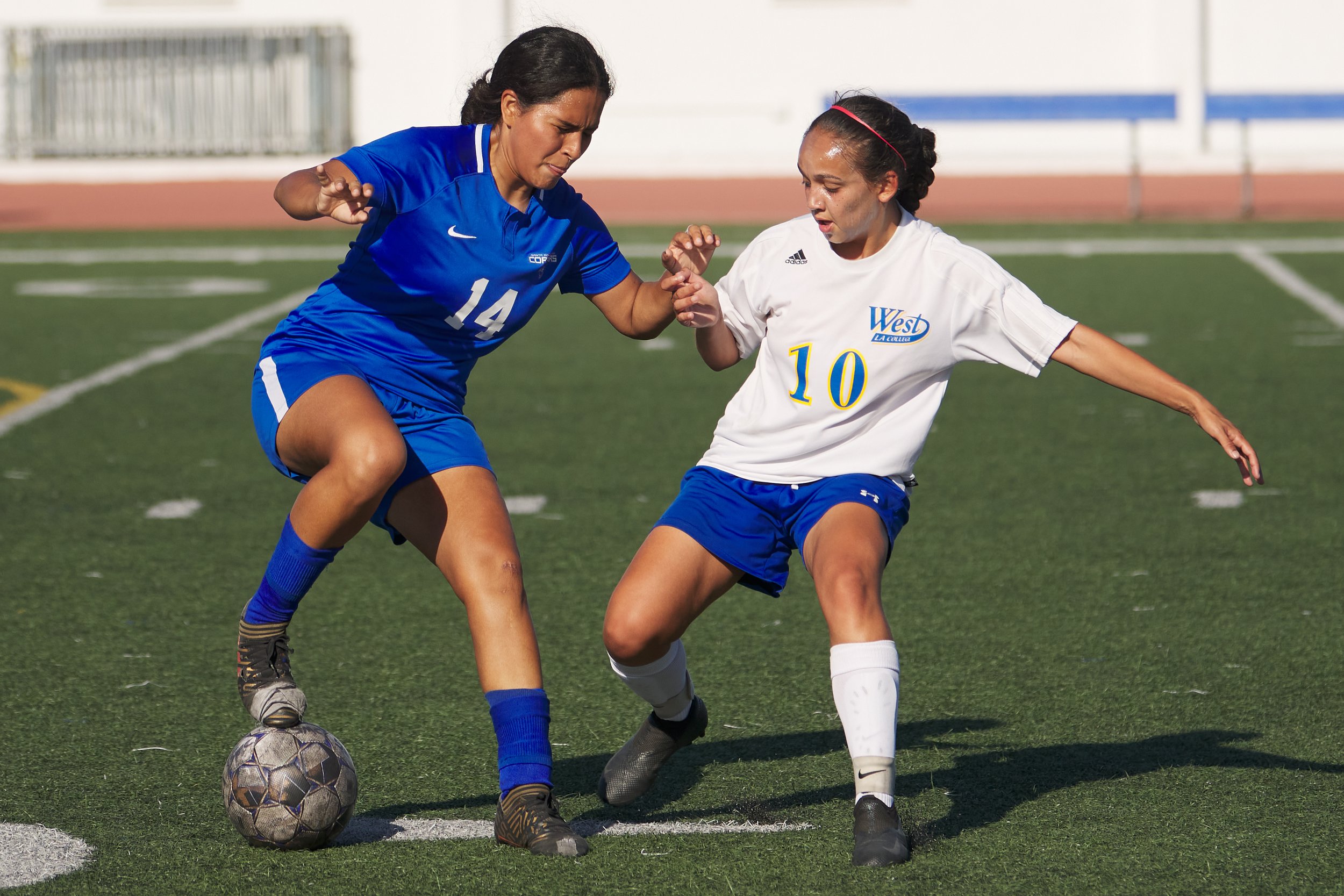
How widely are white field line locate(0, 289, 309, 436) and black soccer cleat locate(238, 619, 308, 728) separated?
5.30m

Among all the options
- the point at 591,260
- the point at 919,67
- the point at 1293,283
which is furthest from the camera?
the point at 919,67

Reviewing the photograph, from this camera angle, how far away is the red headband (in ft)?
13.0

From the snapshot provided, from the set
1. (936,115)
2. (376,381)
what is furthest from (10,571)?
(936,115)

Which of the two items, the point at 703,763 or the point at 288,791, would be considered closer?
the point at 288,791

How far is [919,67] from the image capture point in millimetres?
27781

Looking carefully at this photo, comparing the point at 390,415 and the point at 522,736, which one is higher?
the point at 390,415

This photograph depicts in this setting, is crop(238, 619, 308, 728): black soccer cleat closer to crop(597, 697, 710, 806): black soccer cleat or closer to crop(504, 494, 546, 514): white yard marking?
crop(597, 697, 710, 806): black soccer cleat

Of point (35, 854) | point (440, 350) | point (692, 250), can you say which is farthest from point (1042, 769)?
point (35, 854)

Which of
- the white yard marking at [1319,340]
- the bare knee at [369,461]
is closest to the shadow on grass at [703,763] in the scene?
the bare knee at [369,461]

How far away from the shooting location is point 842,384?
4.04 m

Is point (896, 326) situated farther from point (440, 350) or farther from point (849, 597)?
point (440, 350)

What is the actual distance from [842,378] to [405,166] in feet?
3.61

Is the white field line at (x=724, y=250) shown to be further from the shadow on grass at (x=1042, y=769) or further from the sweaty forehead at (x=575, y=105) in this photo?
the sweaty forehead at (x=575, y=105)

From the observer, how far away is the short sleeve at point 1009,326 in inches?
156
